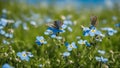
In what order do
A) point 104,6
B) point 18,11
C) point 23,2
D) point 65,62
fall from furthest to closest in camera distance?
point 104,6 → point 23,2 → point 18,11 → point 65,62

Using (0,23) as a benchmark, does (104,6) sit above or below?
above

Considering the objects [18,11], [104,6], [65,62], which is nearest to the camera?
[65,62]

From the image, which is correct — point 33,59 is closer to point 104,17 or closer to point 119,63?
point 119,63

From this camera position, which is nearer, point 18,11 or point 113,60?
point 113,60

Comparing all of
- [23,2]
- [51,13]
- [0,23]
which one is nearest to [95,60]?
[0,23]

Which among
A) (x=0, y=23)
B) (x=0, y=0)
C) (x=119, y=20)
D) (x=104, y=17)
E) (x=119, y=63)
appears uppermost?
(x=0, y=0)

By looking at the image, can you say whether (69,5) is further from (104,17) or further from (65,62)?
(65,62)

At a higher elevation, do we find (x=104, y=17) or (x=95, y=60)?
(x=104, y=17)

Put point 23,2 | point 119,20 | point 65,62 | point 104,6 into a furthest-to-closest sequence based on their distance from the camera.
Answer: point 104,6, point 23,2, point 119,20, point 65,62

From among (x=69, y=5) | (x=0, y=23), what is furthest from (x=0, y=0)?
(x=0, y=23)

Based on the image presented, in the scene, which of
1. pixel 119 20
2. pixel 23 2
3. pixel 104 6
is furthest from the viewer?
pixel 104 6
